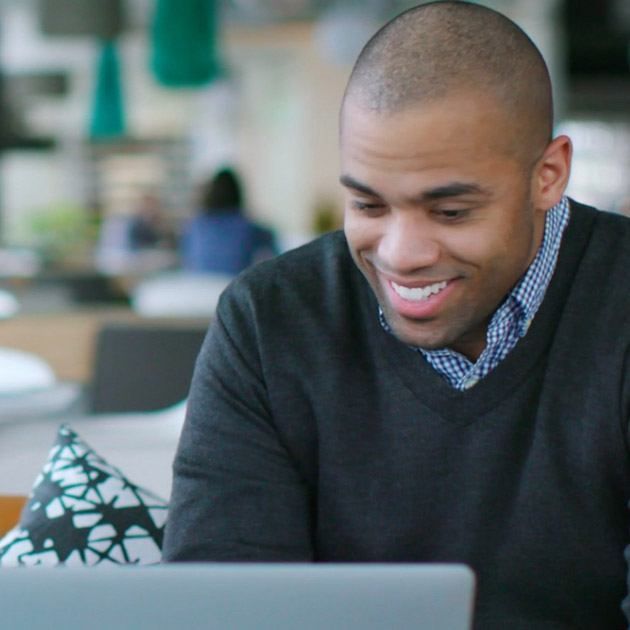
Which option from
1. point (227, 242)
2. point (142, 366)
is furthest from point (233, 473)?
point (227, 242)

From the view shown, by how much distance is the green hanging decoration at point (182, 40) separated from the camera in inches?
196

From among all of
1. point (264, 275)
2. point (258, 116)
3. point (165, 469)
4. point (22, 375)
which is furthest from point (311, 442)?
point (258, 116)

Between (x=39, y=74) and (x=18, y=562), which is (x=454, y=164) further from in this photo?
(x=39, y=74)

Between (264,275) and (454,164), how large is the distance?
0.99 feet

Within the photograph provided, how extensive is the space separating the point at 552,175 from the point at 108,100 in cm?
621

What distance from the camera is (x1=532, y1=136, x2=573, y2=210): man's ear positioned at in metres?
1.32

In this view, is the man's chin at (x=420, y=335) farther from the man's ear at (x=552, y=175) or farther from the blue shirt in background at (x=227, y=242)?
the blue shirt in background at (x=227, y=242)

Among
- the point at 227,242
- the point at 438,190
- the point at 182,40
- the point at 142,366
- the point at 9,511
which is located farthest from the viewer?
the point at 227,242

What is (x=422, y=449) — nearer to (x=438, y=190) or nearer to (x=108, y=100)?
(x=438, y=190)

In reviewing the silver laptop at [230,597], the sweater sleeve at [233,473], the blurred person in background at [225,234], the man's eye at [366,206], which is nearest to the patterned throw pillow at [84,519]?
the sweater sleeve at [233,473]

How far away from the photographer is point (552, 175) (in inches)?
52.8

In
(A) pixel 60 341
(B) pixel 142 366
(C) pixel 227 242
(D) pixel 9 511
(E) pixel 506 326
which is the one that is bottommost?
(C) pixel 227 242

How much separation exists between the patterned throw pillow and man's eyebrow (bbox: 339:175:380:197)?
0.59 meters

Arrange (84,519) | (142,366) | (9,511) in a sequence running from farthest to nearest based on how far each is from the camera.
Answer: (142,366)
(9,511)
(84,519)
